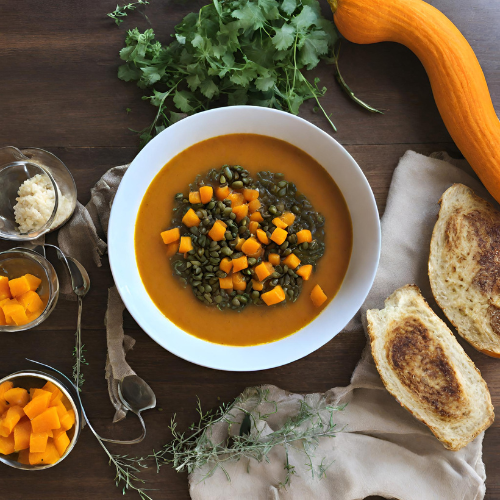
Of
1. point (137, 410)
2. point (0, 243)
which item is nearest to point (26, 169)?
point (0, 243)

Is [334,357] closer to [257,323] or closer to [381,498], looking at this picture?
[257,323]

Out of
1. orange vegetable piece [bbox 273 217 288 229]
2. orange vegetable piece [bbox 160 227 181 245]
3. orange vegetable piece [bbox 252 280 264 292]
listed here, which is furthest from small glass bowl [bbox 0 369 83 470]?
orange vegetable piece [bbox 273 217 288 229]

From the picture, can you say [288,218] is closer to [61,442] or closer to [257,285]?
[257,285]

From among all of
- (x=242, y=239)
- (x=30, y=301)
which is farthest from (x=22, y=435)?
(x=242, y=239)

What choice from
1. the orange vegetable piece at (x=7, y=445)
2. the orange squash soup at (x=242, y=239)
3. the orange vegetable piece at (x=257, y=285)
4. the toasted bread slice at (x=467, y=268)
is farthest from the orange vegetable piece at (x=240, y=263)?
the orange vegetable piece at (x=7, y=445)

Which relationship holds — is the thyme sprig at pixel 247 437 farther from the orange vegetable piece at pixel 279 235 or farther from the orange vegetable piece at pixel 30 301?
the orange vegetable piece at pixel 30 301

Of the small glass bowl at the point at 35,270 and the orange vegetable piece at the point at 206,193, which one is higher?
the orange vegetable piece at the point at 206,193
